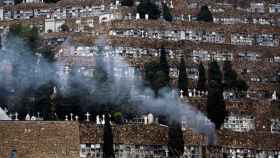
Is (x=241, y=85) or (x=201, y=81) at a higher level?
(x=201, y=81)

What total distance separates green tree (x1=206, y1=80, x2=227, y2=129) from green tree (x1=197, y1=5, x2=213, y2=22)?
23684 millimetres

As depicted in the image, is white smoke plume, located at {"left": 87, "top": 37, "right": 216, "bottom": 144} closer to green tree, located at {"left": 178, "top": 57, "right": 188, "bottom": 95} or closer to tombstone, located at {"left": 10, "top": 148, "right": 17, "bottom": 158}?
green tree, located at {"left": 178, "top": 57, "right": 188, "bottom": 95}

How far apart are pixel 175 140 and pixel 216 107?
21.2 feet

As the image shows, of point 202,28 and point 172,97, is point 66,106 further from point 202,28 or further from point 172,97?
point 202,28

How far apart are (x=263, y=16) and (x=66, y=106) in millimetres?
34071

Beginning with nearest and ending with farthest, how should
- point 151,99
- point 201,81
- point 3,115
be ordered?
point 3,115, point 151,99, point 201,81

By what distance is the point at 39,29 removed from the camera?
10719cm

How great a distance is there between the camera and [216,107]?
271 ft

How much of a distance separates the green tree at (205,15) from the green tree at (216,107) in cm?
2368

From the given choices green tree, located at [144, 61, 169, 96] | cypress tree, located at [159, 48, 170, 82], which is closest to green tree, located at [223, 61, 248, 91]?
cypress tree, located at [159, 48, 170, 82]

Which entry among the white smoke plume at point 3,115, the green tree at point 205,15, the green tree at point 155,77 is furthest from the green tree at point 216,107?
the green tree at point 205,15

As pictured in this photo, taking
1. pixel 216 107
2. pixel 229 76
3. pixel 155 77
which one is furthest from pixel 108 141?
pixel 229 76

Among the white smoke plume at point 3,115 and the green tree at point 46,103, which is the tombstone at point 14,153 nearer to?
the white smoke plume at point 3,115

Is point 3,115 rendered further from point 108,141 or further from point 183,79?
point 183,79
